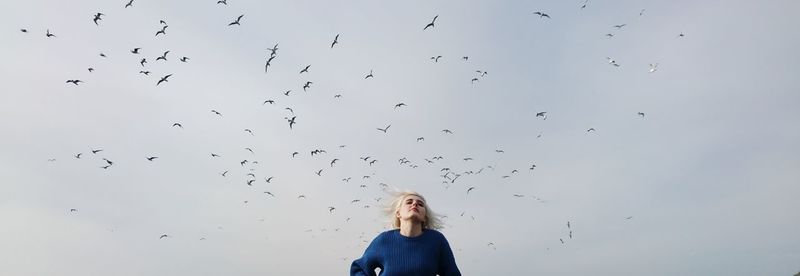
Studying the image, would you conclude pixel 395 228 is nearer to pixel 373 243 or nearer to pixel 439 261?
pixel 373 243

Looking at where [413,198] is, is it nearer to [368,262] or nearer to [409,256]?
[409,256]

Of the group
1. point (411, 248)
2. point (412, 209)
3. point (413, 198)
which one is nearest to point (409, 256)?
point (411, 248)

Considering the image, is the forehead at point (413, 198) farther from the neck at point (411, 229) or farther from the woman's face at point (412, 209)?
the neck at point (411, 229)

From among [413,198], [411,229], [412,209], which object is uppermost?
[413,198]

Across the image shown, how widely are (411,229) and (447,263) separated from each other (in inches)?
28.7

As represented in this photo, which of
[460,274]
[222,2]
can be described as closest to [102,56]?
[222,2]

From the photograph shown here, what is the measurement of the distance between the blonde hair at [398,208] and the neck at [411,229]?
271 millimetres

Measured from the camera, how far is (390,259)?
Result: 7895mm

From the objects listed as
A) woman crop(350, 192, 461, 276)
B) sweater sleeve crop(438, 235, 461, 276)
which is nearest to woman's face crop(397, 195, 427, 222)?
woman crop(350, 192, 461, 276)

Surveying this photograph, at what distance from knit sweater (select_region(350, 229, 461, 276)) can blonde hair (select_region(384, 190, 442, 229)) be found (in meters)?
0.25

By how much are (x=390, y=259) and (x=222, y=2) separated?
19.3m

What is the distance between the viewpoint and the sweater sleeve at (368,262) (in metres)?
8.14

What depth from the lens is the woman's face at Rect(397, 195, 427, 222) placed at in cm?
802

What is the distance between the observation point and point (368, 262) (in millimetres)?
8195
